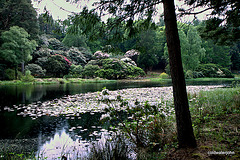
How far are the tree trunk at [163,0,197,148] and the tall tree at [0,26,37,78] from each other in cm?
2375

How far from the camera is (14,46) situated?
845 inches

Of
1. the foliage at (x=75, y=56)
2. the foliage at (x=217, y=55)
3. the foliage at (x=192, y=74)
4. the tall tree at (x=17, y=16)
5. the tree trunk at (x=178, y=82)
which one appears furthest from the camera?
the foliage at (x=217, y=55)

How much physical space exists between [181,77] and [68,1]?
257 cm

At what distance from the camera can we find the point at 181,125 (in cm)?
246

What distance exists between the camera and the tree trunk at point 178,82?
2.40 metres

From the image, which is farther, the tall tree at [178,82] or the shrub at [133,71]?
the shrub at [133,71]

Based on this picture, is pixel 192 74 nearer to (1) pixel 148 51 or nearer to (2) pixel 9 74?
(1) pixel 148 51

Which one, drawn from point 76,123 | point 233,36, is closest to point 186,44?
point 233,36

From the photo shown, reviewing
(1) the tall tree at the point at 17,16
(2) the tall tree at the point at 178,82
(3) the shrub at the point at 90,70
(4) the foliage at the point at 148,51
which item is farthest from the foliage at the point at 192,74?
(2) the tall tree at the point at 178,82

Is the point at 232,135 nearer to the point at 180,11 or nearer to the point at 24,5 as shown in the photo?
the point at 180,11

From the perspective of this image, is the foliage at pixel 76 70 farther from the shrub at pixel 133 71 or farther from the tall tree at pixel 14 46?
the shrub at pixel 133 71

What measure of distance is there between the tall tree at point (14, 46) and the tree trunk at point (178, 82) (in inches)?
935

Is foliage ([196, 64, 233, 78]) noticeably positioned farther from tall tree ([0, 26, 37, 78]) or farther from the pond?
the pond

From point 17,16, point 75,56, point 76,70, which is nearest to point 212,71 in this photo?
point 76,70
